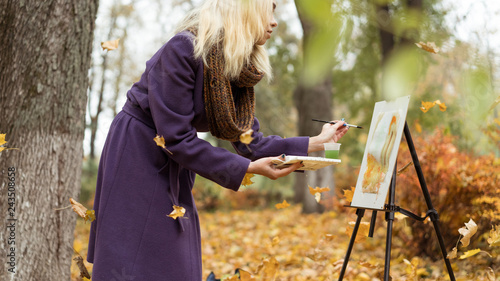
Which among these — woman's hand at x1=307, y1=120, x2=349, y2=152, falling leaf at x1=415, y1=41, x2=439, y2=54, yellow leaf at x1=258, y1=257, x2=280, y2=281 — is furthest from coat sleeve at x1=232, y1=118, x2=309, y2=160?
yellow leaf at x1=258, y1=257, x2=280, y2=281

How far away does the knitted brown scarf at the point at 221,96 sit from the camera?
1.81 meters

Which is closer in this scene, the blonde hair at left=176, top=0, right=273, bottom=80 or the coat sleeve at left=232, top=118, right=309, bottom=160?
the blonde hair at left=176, top=0, right=273, bottom=80

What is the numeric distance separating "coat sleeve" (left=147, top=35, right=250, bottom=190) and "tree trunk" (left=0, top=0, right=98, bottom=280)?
4.13ft

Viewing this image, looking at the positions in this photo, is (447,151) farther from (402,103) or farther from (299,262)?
(402,103)

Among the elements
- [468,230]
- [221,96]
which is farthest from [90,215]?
[468,230]

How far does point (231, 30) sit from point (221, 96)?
252mm

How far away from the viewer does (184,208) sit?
1947 millimetres

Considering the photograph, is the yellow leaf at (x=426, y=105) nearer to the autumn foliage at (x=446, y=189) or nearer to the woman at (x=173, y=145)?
the woman at (x=173, y=145)

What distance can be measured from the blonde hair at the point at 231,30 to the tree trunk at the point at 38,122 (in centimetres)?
131

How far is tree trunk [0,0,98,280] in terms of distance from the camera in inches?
108

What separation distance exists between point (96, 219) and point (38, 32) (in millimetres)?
1348

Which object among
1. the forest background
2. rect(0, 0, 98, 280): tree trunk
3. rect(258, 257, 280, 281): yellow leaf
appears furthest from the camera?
rect(258, 257, 280, 281): yellow leaf

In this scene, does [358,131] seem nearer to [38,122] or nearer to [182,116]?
[38,122]

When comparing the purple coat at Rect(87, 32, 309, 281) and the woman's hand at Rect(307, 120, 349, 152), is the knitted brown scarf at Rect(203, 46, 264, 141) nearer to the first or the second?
the purple coat at Rect(87, 32, 309, 281)
